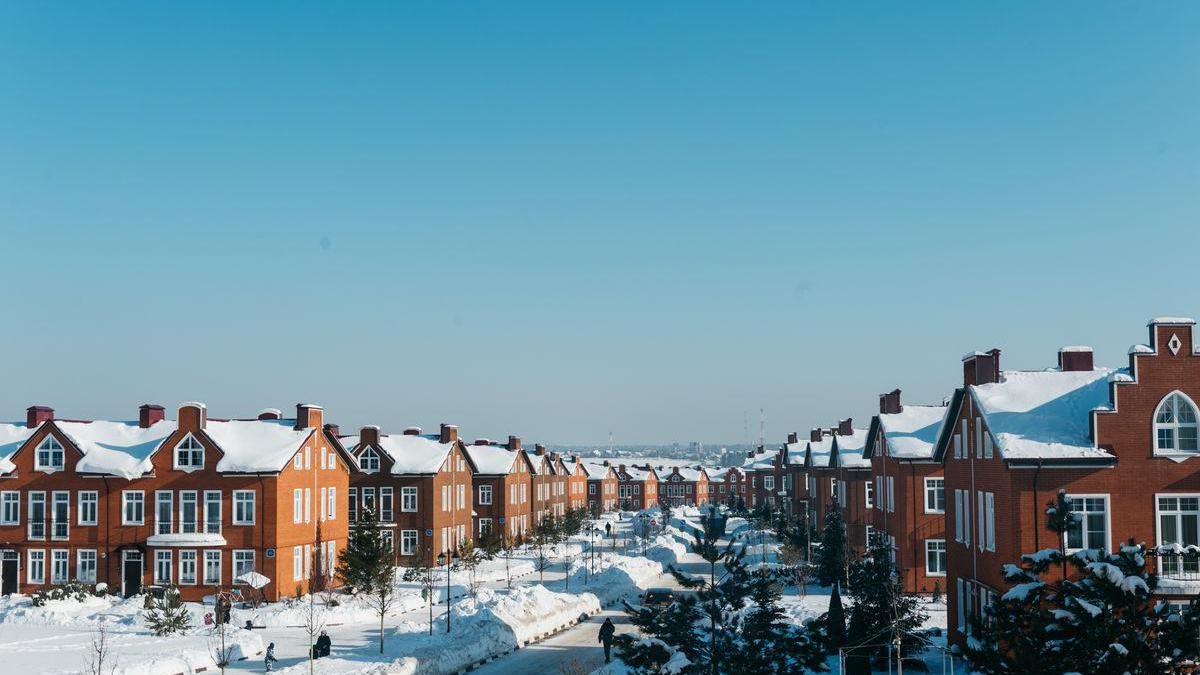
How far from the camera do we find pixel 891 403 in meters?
56.1

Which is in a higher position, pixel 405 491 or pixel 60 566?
pixel 405 491

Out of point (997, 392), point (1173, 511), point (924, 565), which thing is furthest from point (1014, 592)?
point (924, 565)

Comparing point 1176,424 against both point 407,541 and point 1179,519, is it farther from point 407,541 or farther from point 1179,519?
point 407,541

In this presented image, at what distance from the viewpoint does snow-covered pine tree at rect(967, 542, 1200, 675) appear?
779 inches

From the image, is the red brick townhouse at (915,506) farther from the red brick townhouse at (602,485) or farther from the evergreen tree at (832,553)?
the red brick townhouse at (602,485)

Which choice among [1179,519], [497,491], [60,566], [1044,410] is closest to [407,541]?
[497,491]

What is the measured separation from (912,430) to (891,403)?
4.62m

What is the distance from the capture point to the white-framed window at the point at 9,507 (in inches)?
2035

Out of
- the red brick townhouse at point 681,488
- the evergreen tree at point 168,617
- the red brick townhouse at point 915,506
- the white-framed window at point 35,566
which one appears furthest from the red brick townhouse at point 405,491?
the red brick townhouse at point 681,488

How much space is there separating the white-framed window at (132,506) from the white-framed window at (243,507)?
184 inches

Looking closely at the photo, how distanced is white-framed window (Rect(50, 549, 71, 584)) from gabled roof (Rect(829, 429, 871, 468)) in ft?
133

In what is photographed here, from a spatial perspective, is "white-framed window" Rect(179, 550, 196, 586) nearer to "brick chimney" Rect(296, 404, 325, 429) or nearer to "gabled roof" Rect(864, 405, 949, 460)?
"brick chimney" Rect(296, 404, 325, 429)

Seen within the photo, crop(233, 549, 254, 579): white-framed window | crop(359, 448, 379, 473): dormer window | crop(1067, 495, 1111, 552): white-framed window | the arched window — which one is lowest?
crop(233, 549, 254, 579): white-framed window

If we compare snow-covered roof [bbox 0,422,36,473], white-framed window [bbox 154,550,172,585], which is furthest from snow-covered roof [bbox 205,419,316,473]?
snow-covered roof [bbox 0,422,36,473]
